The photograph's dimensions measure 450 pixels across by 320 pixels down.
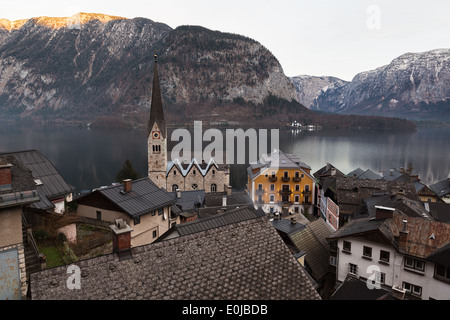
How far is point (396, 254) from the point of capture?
65.2 feet

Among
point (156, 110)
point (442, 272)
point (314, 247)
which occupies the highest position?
A: point (156, 110)

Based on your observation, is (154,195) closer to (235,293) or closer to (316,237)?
(316,237)

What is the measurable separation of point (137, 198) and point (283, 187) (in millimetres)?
28888

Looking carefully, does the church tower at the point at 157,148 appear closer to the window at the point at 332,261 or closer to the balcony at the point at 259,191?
the balcony at the point at 259,191

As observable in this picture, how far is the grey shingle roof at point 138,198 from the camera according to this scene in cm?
2364

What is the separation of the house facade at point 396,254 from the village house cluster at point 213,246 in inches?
2.4

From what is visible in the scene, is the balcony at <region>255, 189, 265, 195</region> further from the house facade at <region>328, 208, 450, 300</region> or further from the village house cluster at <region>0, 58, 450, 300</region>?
the house facade at <region>328, 208, 450, 300</region>

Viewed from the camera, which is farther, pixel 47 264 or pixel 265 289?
pixel 47 264

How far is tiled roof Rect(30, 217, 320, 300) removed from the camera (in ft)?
28.6

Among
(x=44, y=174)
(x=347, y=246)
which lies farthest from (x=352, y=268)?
(x=44, y=174)

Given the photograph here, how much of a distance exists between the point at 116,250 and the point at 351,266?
1747cm

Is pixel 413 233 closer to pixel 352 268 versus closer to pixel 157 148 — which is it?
pixel 352 268
